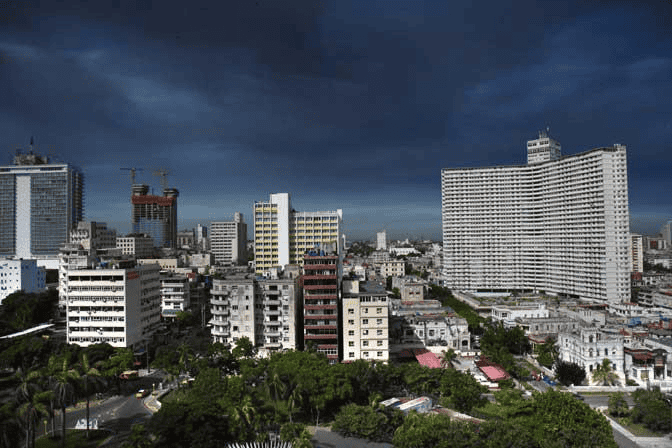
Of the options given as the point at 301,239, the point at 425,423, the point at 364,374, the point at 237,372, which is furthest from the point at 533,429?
the point at 301,239

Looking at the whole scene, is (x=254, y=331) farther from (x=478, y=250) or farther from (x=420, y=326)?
(x=478, y=250)

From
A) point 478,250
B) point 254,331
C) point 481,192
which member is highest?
point 481,192

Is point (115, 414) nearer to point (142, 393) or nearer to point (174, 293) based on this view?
point (142, 393)

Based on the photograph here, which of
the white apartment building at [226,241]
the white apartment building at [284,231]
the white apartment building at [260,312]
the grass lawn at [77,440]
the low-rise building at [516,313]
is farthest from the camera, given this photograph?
the white apartment building at [226,241]

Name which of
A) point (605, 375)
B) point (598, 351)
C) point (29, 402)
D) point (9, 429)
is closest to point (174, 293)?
point (29, 402)

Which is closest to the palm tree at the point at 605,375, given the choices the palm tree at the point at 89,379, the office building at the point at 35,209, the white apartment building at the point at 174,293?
the palm tree at the point at 89,379

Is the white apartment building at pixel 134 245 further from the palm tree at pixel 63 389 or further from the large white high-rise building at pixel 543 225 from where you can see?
the palm tree at pixel 63 389
